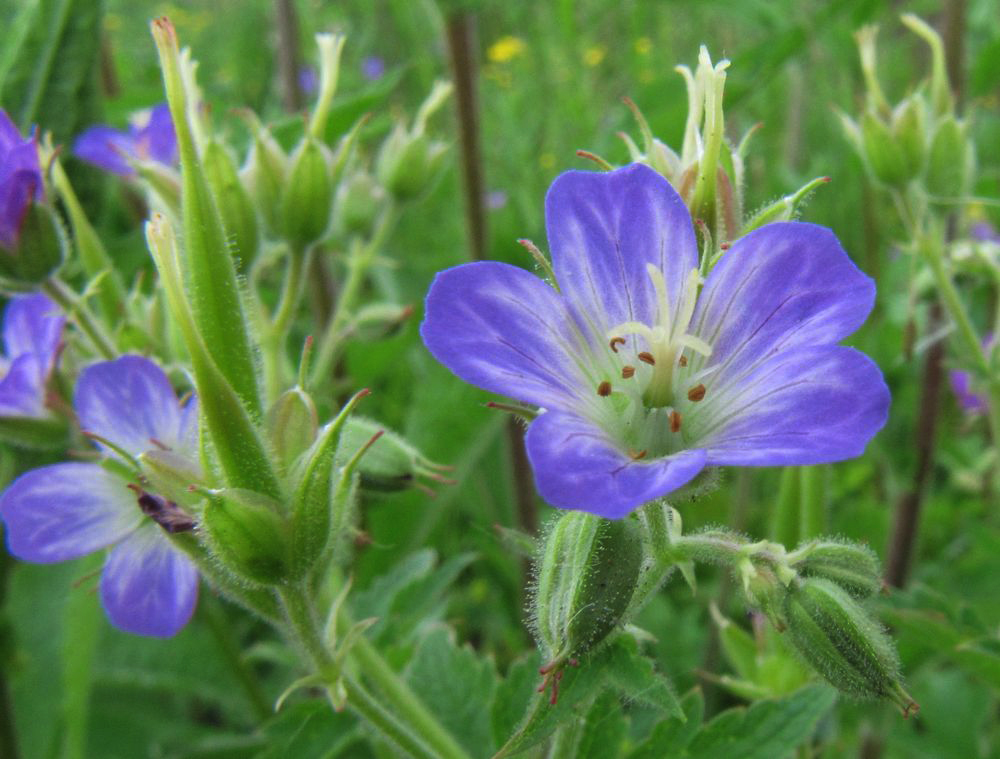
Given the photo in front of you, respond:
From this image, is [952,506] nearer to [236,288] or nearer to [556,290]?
[556,290]

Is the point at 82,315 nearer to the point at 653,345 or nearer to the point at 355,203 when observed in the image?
the point at 355,203

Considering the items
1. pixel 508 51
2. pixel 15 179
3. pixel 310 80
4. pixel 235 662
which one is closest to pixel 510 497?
pixel 235 662

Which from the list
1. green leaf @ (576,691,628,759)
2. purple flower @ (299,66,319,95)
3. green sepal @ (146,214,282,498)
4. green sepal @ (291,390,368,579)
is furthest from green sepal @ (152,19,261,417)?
purple flower @ (299,66,319,95)

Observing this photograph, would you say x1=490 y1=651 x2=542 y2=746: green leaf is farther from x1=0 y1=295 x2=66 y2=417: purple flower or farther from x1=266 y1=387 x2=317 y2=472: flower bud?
x1=0 y1=295 x2=66 y2=417: purple flower

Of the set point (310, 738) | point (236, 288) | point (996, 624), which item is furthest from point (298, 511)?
point (996, 624)

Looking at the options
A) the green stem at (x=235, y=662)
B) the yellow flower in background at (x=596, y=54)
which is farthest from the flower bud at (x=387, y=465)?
the yellow flower in background at (x=596, y=54)

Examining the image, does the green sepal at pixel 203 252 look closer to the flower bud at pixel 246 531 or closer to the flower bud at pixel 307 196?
the flower bud at pixel 246 531

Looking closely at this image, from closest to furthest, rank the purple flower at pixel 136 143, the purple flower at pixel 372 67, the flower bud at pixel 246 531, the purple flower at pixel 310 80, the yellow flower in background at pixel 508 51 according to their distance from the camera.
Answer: the flower bud at pixel 246 531
the purple flower at pixel 136 143
the yellow flower in background at pixel 508 51
the purple flower at pixel 310 80
the purple flower at pixel 372 67
